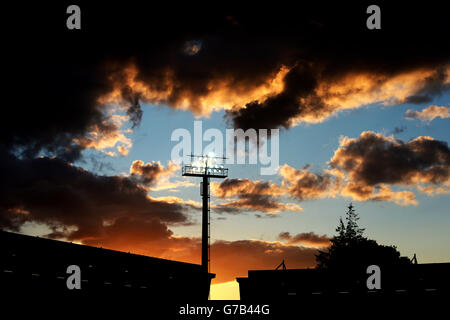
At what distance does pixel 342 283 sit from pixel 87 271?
14930mm

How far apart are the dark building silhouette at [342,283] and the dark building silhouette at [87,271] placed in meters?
5.26

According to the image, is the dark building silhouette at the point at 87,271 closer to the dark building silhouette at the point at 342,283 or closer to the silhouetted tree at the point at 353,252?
the dark building silhouette at the point at 342,283

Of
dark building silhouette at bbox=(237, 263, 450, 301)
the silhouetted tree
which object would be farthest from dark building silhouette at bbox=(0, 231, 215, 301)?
the silhouetted tree

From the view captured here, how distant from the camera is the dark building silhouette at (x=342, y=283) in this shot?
2523cm

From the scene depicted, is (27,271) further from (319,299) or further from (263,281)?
(319,299)

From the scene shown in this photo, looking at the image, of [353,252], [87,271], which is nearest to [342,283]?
[87,271]

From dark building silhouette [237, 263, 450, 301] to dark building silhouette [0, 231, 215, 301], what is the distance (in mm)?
5256

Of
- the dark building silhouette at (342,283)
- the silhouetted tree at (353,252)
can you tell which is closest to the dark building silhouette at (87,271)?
the dark building silhouette at (342,283)

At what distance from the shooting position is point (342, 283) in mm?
25891

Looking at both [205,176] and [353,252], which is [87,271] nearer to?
[205,176]

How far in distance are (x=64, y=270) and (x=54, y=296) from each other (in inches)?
48.5

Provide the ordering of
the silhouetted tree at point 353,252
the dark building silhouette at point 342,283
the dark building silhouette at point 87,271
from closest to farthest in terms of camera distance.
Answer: the dark building silhouette at point 87,271 < the dark building silhouette at point 342,283 < the silhouetted tree at point 353,252

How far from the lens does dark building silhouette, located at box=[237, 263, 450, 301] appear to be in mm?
25234
